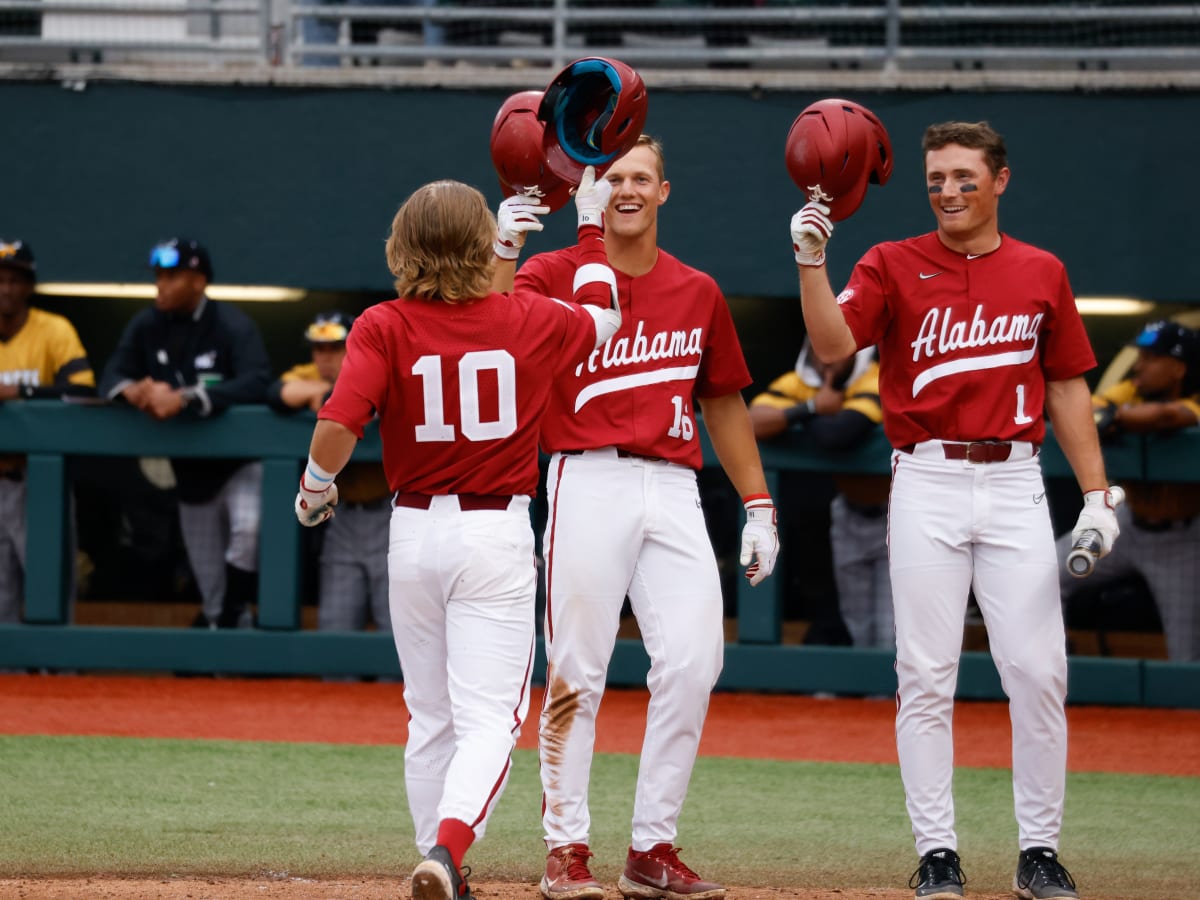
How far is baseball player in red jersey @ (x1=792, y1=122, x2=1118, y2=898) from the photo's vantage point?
4.42 m

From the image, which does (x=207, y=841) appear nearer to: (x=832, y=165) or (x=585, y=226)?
(x=585, y=226)

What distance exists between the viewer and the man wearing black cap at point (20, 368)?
852 centimetres

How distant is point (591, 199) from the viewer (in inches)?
174

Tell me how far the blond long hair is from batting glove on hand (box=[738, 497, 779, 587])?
115 centimetres

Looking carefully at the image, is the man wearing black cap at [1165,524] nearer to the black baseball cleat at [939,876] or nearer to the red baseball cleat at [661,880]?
the black baseball cleat at [939,876]

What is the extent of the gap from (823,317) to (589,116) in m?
0.86

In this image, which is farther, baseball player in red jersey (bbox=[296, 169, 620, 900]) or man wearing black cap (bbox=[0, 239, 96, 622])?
man wearing black cap (bbox=[0, 239, 96, 622])

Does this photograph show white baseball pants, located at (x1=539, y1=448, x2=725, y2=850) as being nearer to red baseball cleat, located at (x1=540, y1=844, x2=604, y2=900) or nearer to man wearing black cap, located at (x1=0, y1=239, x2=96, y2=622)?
red baseball cleat, located at (x1=540, y1=844, x2=604, y2=900)

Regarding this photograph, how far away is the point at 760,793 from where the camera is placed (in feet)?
20.1

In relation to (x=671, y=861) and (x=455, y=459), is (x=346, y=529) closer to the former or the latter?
(x=671, y=861)

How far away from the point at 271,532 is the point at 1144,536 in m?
4.43

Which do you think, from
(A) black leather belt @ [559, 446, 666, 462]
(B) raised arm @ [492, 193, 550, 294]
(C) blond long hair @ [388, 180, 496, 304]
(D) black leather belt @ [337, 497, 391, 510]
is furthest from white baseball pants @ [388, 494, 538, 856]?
(D) black leather belt @ [337, 497, 391, 510]

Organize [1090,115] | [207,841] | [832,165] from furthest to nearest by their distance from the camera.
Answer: [1090,115] → [207,841] → [832,165]

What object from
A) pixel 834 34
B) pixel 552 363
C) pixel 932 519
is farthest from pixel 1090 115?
pixel 552 363
